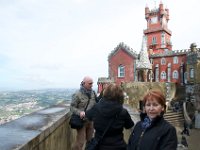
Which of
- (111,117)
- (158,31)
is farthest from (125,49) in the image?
(111,117)

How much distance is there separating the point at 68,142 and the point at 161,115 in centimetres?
378

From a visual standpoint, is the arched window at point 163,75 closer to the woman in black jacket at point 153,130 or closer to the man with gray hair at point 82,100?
the man with gray hair at point 82,100

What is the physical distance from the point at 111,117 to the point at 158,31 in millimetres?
53434

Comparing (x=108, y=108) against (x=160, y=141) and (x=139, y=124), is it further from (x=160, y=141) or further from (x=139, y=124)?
(x=160, y=141)

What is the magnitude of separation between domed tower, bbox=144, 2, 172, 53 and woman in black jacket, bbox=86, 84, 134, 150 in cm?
5061

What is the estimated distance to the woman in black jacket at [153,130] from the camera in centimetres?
274

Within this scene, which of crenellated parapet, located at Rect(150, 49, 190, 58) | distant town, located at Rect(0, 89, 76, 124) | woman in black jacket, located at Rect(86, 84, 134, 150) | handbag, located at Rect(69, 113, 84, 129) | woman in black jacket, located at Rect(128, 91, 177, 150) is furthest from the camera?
crenellated parapet, located at Rect(150, 49, 190, 58)

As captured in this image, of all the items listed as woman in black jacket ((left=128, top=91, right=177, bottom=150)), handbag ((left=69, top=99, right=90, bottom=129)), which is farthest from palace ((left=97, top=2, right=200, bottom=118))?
woman in black jacket ((left=128, top=91, right=177, bottom=150))

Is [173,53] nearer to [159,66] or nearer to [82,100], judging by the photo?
[159,66]

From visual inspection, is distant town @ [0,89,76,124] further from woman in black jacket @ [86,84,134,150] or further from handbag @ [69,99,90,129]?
woman in black jacket @ [86,84,134,150]

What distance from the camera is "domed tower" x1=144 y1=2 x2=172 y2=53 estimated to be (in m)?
55.4

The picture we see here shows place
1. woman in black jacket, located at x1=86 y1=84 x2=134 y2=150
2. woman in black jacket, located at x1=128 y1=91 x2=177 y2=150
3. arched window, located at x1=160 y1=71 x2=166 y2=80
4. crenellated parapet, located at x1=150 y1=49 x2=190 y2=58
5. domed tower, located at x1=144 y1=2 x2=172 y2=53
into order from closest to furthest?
woman in black jacket, located at x1=128 y1=91 x2=177 y2=150 → woman in black jacket, located at x1=86 y1=84 x2=134 y2=150 → crenellated parapet, located at x1=150 y1=49 x2=190 y2=58 → arched window, located at x1=160 y1=71 x2=166 y2=80 → domed tower, located at x1=144 y1=2 x2=172 y2=53

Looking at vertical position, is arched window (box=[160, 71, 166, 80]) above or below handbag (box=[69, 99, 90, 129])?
above

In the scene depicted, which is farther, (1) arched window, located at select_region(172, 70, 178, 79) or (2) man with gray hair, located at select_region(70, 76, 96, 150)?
(1) arched window, located at select_region(172, 70, 178, 79)
